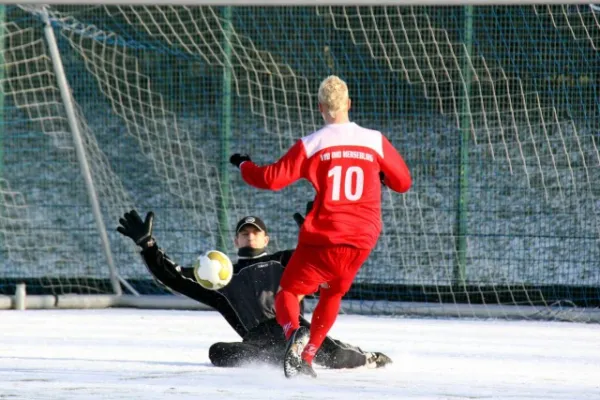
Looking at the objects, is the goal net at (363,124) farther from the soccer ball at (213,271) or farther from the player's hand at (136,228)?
the player's hand at (136,228)

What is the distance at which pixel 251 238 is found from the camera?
7801mm

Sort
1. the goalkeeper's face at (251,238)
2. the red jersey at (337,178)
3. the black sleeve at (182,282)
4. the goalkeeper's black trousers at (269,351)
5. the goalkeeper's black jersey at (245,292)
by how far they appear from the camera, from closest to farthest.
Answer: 1. the red jersey at (337,178)
2. the goalkeeper's black trousers at (269,351)
3. the black sleeve at (182,282)
4. the goalkeeper's black jersey at (245,292)
5. the goalkeeper's face at (251,238)

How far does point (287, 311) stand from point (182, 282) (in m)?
0.88

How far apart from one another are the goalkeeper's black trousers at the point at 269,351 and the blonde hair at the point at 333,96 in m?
1.28

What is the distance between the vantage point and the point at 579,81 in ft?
39.7

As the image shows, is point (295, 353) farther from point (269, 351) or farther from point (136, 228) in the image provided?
point (136, 228)

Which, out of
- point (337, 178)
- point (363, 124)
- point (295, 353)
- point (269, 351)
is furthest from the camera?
point (363, 124)

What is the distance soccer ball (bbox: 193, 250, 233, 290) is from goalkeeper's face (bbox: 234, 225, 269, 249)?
41cm

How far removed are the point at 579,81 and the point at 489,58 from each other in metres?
0.85

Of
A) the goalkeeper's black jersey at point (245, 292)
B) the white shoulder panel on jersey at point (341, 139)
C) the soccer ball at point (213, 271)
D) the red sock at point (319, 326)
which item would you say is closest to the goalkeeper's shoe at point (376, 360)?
the red sock at point (319, 326)

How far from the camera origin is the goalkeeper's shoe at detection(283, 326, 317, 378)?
6562mm

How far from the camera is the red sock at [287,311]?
6840 mm

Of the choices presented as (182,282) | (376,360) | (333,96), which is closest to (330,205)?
(333,96)

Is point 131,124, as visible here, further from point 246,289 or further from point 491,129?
point 246,289
